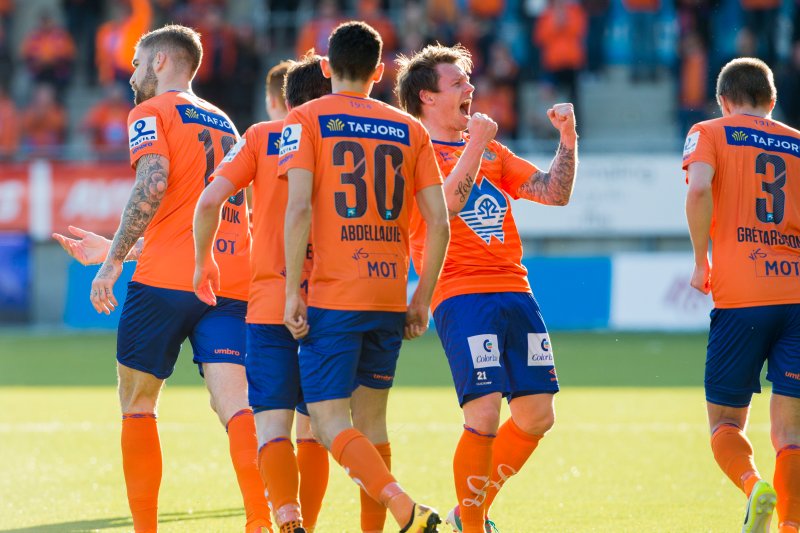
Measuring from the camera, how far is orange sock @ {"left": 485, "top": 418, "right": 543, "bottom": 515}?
6168 mm

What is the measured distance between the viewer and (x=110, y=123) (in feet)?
73.9

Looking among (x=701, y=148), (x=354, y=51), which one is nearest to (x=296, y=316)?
(x=354, y=51)

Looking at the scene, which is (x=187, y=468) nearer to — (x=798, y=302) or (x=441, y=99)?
(x=441, y=99)

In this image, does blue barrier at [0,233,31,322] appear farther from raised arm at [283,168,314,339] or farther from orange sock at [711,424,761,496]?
orange sock at [711,424,761,496]

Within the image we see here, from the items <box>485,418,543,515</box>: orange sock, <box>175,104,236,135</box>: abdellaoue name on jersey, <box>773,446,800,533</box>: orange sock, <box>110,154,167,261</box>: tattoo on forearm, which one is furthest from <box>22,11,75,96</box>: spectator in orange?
<box>773,446,800,533</box>: orange sock

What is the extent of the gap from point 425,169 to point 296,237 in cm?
65

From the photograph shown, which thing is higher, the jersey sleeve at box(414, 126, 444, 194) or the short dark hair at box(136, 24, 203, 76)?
the short dark hair at box(136, 24, 203, 76)

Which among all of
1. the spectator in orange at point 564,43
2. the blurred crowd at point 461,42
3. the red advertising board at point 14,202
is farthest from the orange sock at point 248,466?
A: the spectator in orange at point 564,43

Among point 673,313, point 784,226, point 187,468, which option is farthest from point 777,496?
point 673,313

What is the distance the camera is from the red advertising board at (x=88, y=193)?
20672 millimetres

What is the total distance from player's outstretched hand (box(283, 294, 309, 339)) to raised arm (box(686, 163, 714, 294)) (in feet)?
6.29

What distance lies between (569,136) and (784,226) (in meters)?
1.11

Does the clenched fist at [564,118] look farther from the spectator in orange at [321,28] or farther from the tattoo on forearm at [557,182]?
the spectator in orange at [321,28]

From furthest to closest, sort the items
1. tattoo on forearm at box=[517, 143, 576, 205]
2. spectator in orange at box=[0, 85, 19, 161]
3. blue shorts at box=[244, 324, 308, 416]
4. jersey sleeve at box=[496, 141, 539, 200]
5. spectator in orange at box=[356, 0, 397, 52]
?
spectator in orange at box=[0, 85, 19, 161] < spectator in orange at box=[356, 0, 397, 52] < jersey sleeve at box=[496, 141, 539, 200] < tattoo on forearm at box=[517, 143, 576, 205] < blue shorts at box=[244, 324, 308, 416]
